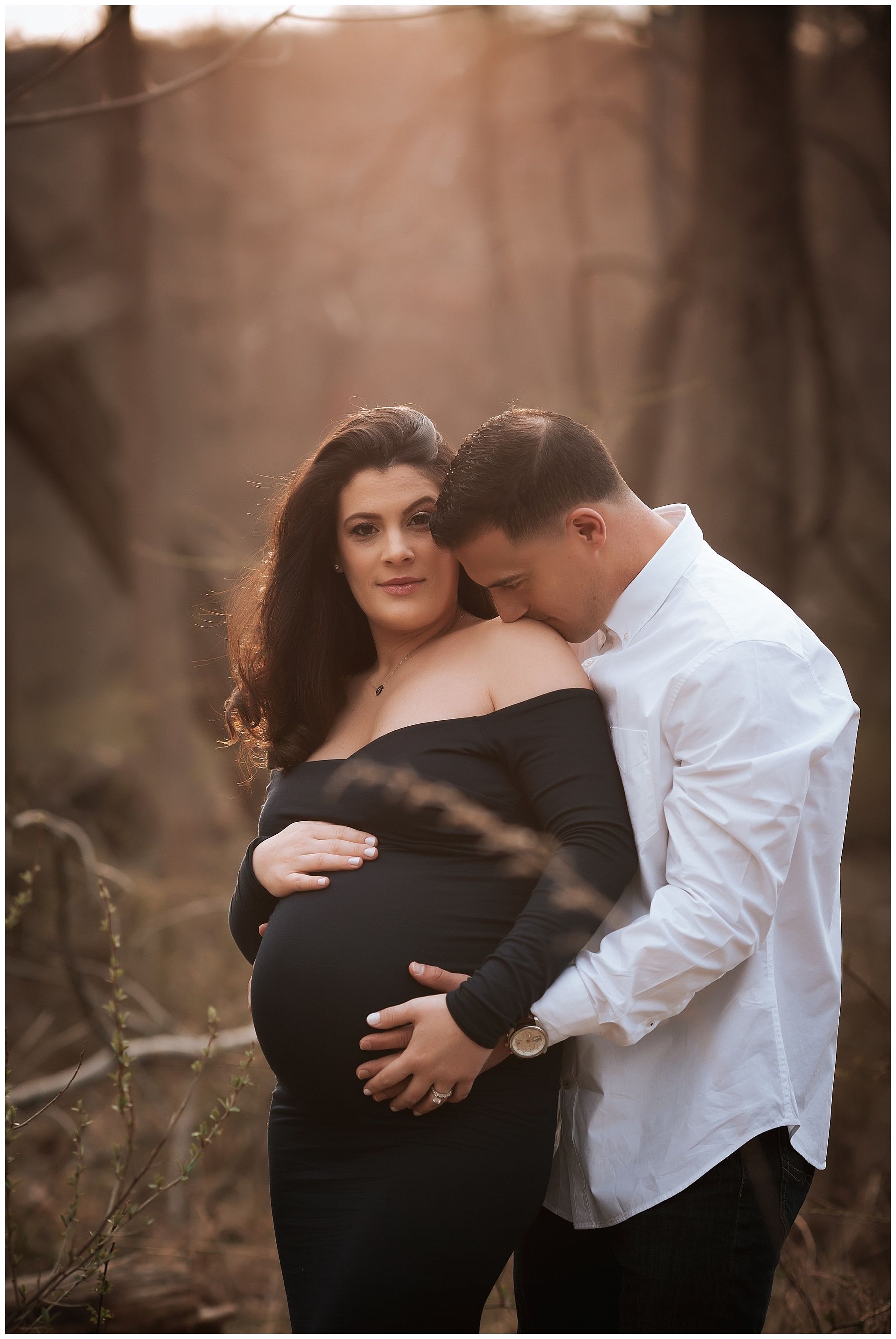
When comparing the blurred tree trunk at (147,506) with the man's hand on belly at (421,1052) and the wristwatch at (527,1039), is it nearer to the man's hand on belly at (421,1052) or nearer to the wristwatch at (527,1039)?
the man's hand on belly at (421,1052)

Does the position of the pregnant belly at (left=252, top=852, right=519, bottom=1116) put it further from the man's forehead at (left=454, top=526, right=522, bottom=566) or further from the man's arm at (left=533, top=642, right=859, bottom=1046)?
the man's forehead at (left=454, top=526, right=522, bottom=566)

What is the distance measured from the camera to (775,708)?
146 centimetres

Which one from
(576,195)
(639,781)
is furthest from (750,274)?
(639,781)

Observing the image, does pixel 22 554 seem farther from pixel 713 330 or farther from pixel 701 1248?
pixel 701 1248

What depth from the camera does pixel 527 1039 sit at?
1.52 meters

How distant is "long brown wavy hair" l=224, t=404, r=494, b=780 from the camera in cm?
201

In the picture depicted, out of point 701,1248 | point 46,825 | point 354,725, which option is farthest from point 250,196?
point 701,1248

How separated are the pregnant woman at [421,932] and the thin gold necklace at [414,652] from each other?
0.02 metres

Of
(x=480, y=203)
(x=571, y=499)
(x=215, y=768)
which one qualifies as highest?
(x=480, y=203)

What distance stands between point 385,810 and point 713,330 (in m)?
3.18

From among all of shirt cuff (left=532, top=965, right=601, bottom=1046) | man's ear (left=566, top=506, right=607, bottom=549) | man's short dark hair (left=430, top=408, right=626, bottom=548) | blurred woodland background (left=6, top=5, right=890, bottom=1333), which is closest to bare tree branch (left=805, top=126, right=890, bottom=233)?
blurred woodland background (left=6, top=5, right=890, bottom=1333)

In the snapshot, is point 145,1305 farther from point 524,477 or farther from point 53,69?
point 53,69

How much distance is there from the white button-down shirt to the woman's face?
1.36 feet

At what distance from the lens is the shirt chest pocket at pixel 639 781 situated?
156 cm
